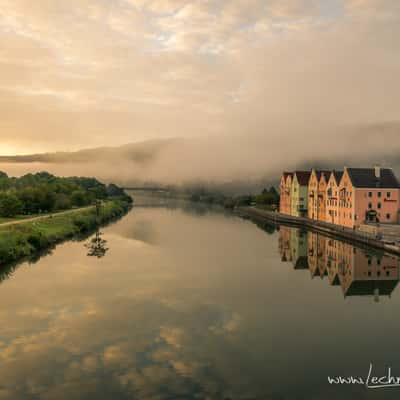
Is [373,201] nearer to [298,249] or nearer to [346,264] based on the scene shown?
[298,249]

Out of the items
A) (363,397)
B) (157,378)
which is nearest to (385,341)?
(363,397)

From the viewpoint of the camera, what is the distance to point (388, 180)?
47.7m

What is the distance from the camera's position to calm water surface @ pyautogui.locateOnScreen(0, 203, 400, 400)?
11.7 meters

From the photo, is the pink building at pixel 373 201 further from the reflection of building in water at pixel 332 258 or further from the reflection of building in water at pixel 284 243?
the reflection of building in water at pixel 284 243

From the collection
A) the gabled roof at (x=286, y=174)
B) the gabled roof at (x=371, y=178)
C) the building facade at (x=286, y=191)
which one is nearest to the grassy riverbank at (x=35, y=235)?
the gabled roof at (x=371, y=178)

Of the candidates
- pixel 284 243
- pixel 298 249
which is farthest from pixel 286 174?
pixel 298 249

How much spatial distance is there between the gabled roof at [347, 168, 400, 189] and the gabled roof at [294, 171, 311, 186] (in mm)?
18541

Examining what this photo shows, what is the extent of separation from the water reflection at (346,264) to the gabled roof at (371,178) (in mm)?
8525

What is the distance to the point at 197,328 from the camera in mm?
16328

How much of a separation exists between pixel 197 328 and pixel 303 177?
56.9 metres

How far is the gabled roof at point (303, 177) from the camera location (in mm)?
68250

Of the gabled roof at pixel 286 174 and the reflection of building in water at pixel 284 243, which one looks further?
the gabled roof at pixel 286 174

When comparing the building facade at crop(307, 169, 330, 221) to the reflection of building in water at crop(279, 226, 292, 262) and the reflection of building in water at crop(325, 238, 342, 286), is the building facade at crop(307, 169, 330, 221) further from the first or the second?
the reflection of building in water at crop(325, 238, 342, 286)

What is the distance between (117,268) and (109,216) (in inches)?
2000
